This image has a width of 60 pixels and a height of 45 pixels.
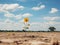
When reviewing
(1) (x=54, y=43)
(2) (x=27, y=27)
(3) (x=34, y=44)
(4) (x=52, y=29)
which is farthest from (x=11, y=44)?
(4) (x=52, y=29)

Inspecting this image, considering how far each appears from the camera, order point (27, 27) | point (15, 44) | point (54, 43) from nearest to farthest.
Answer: point (54, 43)
point (15, 44)
point (27, 27)

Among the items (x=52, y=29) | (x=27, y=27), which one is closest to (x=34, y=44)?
(x=27, y=27)

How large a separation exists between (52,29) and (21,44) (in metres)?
129

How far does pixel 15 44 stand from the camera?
76.9ft

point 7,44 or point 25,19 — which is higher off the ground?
point 25,19

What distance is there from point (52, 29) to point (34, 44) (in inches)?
5158

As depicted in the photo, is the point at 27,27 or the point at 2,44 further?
the point at 27,27

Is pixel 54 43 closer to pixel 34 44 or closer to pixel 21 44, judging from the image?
pixel 34 44

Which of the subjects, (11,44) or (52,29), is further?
(52,29)

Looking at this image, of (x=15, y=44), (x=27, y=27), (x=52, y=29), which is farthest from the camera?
(x=52, y=29)

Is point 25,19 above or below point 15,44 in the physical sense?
above

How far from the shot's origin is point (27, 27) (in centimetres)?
4606

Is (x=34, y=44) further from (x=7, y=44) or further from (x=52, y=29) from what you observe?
(x=52, y=29)

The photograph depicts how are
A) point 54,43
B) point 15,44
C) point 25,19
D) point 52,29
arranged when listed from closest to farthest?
point 54,43
point 15,44
point 25,19
point 52,29
